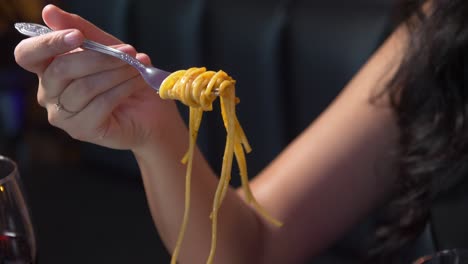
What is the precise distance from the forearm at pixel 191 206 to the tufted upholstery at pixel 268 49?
46 centimetres

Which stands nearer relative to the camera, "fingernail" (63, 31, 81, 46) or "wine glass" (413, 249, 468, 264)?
"wine glass" (413, 249, 468, 264)

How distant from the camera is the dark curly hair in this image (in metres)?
1.23

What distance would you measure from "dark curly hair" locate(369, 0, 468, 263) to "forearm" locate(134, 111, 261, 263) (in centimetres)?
27

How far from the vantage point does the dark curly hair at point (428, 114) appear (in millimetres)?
1227

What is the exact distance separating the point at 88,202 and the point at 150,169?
685 mm

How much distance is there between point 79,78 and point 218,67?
84 cm

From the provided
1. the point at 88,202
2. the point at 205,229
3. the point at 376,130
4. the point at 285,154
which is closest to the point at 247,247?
the point at 205,229

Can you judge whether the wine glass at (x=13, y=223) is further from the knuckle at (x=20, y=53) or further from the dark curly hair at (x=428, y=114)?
the dark curly hair at (x=428, y=114)

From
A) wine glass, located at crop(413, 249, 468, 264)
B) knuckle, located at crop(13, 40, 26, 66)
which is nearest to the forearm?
knuckle, located at crop(13, 40, 26, 66)

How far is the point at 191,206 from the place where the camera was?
3.38 feet

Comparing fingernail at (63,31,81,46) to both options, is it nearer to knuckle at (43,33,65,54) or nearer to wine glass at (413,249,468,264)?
knuckle at (43,33,65,54)

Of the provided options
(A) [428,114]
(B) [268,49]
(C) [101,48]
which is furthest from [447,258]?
(B) [268,49]

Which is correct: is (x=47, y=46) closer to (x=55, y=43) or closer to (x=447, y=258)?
(x=55, y=43)

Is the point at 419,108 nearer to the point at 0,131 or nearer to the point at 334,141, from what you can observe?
the point at 334,141
